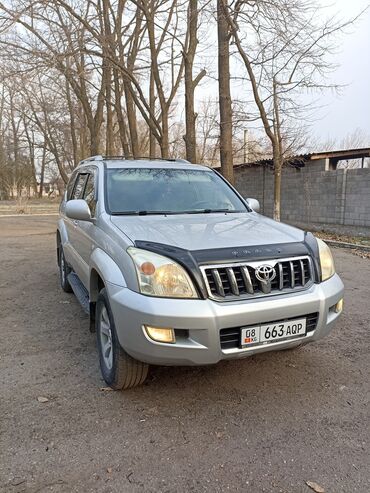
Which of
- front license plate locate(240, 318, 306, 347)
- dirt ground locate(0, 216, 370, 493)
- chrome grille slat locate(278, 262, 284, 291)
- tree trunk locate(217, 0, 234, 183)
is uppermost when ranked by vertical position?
tree trunk locate(217, 0, 234, 183)

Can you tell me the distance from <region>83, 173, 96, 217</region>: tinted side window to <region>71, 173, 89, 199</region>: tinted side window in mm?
222

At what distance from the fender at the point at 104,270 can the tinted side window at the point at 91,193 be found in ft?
1.82

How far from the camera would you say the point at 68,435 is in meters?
2.52

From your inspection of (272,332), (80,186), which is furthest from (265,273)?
(80,186)

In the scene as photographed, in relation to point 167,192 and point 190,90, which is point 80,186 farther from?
point 190,90

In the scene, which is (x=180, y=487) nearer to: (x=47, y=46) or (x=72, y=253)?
(x=72, y=253)

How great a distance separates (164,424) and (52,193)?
62.2 m

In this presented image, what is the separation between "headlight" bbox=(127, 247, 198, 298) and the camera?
99.8 inches

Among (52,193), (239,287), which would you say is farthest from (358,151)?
(52,193)

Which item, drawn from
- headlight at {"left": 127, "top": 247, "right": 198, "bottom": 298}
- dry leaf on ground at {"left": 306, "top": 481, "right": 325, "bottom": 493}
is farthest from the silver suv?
dry leaf on ground at {"left": 306, "top": 481, "right": 325, "bottom": 493}

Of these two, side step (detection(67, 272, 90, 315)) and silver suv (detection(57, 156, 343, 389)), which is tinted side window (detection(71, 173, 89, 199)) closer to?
side step (detection(67, 272, 90, 315))

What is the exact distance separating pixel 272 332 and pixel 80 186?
3.24 metres

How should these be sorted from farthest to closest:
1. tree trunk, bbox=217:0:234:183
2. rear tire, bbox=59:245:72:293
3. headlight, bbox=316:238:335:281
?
tree trunk, bbox=217:0:234:183 < rear tire, bbox=59:245:72:293 < headlight, bbox=316:238:335:281

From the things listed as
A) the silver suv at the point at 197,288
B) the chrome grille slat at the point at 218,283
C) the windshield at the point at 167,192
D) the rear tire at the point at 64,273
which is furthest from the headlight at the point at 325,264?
the rear tire at the point at 64,273
